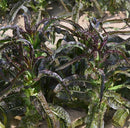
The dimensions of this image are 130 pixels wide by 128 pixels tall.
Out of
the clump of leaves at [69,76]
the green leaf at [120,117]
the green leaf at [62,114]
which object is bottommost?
the green leaf at [120,117]

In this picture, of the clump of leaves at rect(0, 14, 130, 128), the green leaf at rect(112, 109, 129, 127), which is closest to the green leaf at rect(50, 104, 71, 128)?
the clump of leaves at rect(0, 14, 130, 128)

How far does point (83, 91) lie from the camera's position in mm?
2287

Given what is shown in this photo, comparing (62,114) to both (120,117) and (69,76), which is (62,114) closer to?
(69,76)

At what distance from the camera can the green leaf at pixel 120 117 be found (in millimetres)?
2260

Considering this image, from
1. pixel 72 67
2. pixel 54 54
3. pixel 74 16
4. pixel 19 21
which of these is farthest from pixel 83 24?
pixel 54 54

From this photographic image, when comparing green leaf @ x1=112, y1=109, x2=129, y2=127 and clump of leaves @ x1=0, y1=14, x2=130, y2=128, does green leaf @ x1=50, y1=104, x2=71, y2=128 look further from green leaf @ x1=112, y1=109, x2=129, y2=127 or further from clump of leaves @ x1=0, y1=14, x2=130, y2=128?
green leaf @ x1=112, y1=109, x2=129, y2=127

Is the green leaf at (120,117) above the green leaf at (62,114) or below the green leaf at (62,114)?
below

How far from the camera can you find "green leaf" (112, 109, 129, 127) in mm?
2260

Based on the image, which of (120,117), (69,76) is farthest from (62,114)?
(120,117)

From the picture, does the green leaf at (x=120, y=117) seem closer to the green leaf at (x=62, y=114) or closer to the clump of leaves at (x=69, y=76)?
the clump of leaves at (x=69, y=76)

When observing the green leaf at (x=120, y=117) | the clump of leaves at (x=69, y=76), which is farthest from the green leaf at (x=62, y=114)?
the green leaf at (x=120, y=117)

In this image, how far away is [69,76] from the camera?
223 centimetres

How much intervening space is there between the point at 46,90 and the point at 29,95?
9.7 inches

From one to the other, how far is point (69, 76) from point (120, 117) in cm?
54
